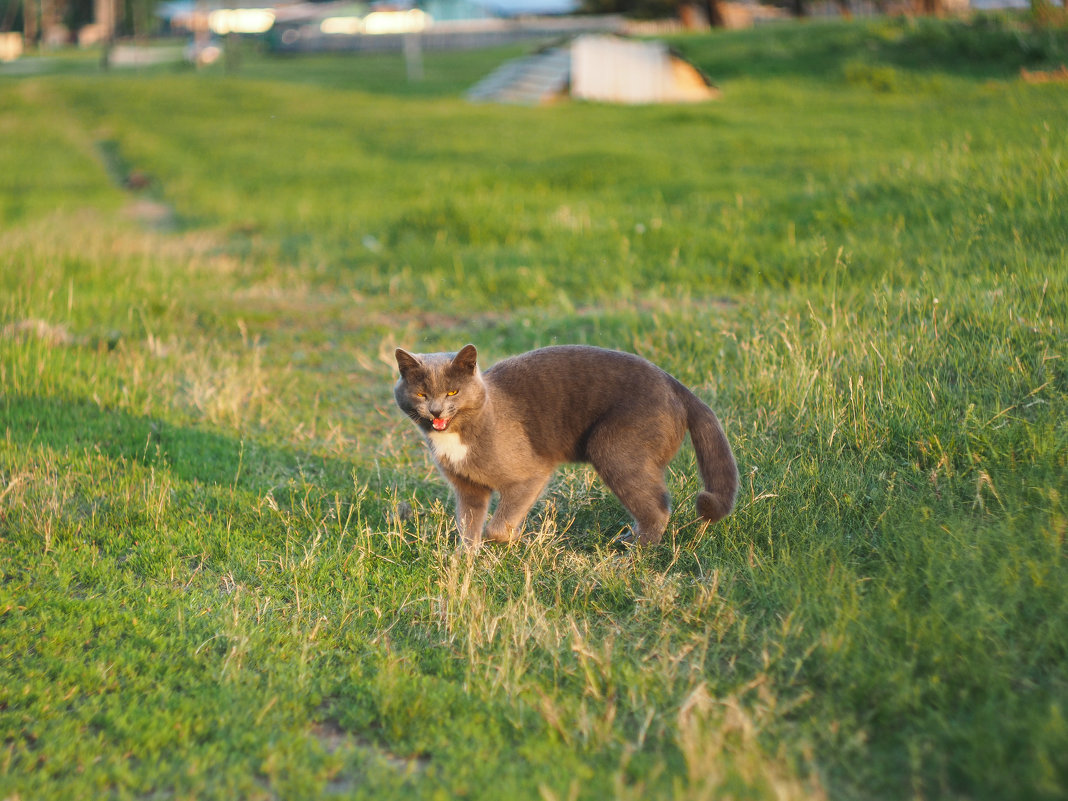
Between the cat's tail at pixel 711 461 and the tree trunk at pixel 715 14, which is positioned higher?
the tree trunk at pixel 715 14

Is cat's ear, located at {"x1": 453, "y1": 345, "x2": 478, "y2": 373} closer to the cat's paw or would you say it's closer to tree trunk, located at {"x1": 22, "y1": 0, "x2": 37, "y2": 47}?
the cat's paw

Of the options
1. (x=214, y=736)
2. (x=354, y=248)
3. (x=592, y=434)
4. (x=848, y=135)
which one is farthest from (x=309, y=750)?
(x=848, y=135)

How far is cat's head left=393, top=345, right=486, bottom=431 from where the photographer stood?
4559mm

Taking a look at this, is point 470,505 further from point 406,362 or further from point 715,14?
point 715,14

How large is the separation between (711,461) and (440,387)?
4.42 ft

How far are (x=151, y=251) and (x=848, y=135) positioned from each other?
449 inches

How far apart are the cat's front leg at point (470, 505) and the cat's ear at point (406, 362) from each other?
1.96ft

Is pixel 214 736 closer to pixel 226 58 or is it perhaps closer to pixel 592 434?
pixel 592 434

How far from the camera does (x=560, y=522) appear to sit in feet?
16.8

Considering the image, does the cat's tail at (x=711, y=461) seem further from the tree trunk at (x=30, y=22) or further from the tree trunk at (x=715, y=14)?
the tree trunk at (x=30, y=22)

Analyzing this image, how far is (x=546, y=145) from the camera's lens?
18172 millimetres

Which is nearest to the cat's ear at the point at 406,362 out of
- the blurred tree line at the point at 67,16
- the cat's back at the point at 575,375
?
the cat's back at the point at 575,375

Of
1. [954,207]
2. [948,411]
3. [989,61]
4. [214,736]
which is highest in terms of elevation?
[989,61]

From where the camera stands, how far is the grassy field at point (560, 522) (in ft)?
10.3
